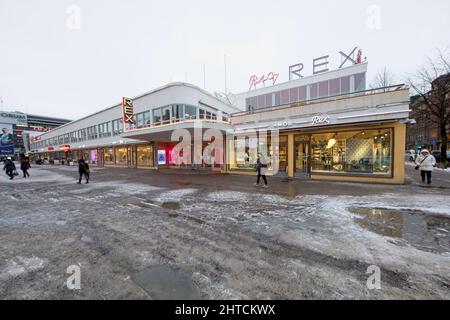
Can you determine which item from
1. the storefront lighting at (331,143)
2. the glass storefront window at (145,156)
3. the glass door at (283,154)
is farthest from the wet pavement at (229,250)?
the glass storefront window at (145,156)

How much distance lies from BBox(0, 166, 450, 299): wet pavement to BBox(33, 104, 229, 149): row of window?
11.9 m

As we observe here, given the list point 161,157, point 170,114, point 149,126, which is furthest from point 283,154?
point 161,157

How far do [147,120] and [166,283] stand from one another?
2215 cm

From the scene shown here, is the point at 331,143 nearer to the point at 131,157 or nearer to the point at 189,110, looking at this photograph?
the point at 189,110

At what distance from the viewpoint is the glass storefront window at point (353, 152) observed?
424 inches

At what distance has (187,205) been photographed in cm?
659

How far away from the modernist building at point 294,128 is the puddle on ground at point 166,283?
11.7 metres

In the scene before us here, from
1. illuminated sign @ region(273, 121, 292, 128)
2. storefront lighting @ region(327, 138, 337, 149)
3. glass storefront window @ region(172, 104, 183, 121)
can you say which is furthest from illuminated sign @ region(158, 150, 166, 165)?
storefront lighting @ region(327, 138, 337, 149)

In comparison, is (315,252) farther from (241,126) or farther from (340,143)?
(241,126)

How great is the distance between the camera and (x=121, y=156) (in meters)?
27.2

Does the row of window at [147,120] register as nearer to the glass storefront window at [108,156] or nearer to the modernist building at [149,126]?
the modernist building at [149,126]

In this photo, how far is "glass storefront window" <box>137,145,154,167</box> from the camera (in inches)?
928
